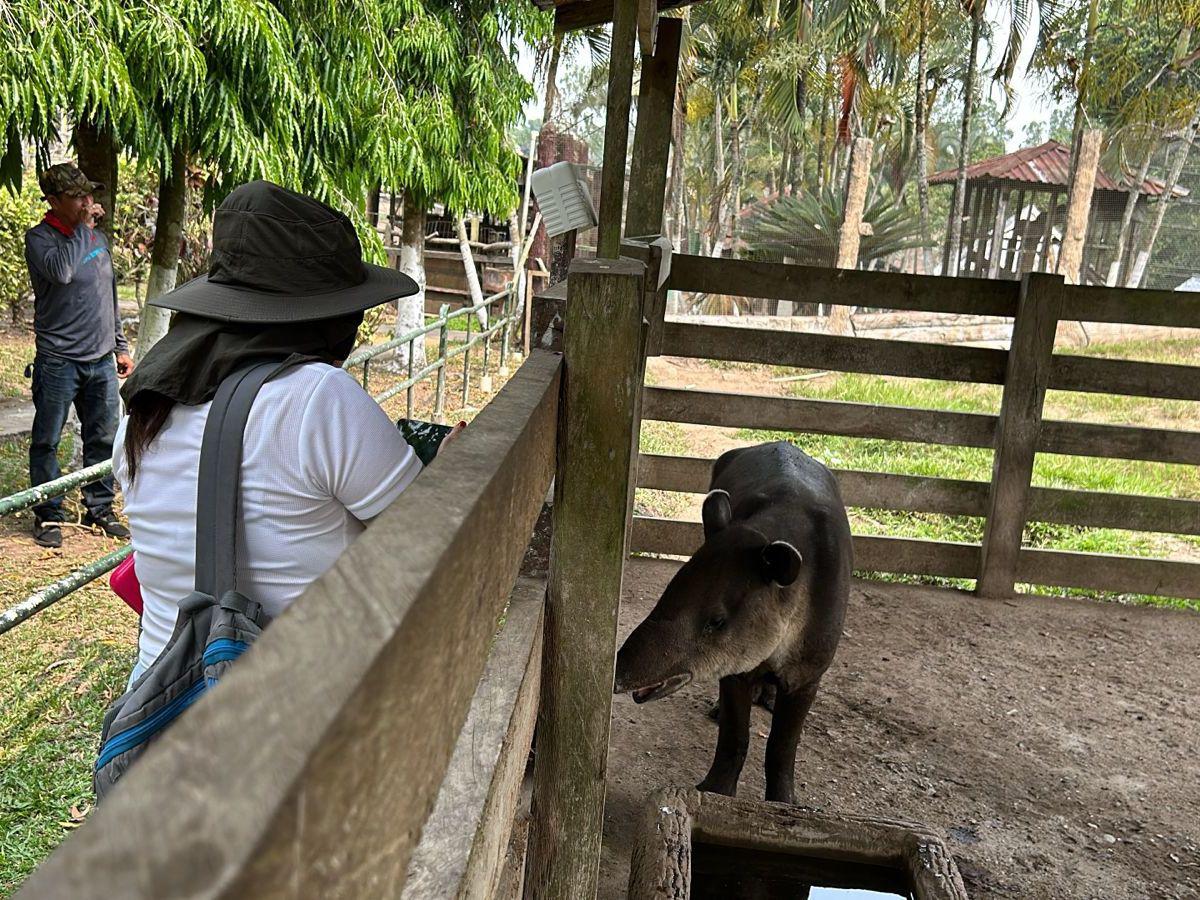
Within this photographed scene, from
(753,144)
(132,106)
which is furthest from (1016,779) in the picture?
(753,144)

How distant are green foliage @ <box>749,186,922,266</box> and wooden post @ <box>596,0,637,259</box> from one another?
1894 cm

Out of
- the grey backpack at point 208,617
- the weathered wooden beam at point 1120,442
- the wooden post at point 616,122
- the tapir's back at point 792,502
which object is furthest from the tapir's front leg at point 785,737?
the weathered wooden beam at point 1120,442

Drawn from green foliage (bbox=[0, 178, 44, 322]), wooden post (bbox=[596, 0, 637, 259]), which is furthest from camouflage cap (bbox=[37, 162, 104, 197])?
green foliage (bbox=[0, 178, 44, 322])

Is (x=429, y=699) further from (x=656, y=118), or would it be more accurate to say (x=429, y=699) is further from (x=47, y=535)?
(x=47, y=535)

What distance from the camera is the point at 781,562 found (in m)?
3.05

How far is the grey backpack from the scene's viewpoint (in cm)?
140

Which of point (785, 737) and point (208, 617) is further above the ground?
point (208, 617)

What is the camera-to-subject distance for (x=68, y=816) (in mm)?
3309

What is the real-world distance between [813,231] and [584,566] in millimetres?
22785

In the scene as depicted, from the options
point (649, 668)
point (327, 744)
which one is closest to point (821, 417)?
point (649, 668)

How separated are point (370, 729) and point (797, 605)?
2.78 m

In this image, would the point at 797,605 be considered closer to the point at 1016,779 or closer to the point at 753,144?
the point at 1016,779

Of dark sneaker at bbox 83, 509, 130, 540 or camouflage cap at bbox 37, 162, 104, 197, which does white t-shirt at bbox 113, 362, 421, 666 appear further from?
dark sneaker at bbox 83, 509, 130, 540

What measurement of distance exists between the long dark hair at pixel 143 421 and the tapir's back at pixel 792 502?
2.19m
